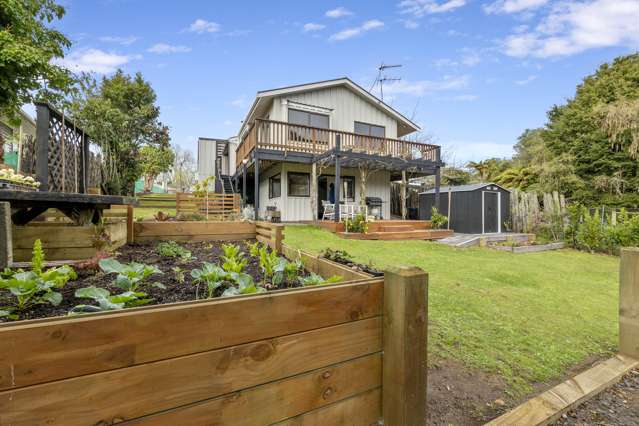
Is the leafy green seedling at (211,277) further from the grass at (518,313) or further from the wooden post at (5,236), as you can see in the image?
the grass at (518,313)

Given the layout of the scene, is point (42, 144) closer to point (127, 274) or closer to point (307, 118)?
point (127, 274)

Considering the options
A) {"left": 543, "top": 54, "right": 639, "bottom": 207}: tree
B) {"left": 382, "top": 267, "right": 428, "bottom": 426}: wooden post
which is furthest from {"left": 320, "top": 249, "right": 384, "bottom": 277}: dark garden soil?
{"left": 543, "top": 54, "right": 639, "bottom": 207}: tree

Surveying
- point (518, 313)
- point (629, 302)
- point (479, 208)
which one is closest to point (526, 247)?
point (479, 208)

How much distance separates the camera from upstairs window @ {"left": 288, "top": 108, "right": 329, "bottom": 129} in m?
12.1

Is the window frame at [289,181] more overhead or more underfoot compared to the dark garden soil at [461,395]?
more overhead

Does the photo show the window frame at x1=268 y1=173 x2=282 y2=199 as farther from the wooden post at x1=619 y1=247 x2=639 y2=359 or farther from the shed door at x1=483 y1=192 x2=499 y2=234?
the wooden post at x1=619 y1=247 x2=639 y2=359

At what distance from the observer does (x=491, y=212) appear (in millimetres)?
10672

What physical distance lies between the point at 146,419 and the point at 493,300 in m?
3.84

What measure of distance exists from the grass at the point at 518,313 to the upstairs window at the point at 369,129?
8.57 m

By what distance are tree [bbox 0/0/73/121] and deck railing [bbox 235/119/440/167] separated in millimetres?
5288

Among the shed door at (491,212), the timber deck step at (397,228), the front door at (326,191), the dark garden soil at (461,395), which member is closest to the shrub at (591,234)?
the shed door at (491,212)

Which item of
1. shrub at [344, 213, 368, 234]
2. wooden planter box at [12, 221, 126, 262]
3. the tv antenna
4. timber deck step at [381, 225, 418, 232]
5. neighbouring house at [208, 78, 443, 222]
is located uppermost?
the tv antenna

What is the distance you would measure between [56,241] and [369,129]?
1309 cm

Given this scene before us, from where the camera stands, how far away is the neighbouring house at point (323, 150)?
33.9 ft
